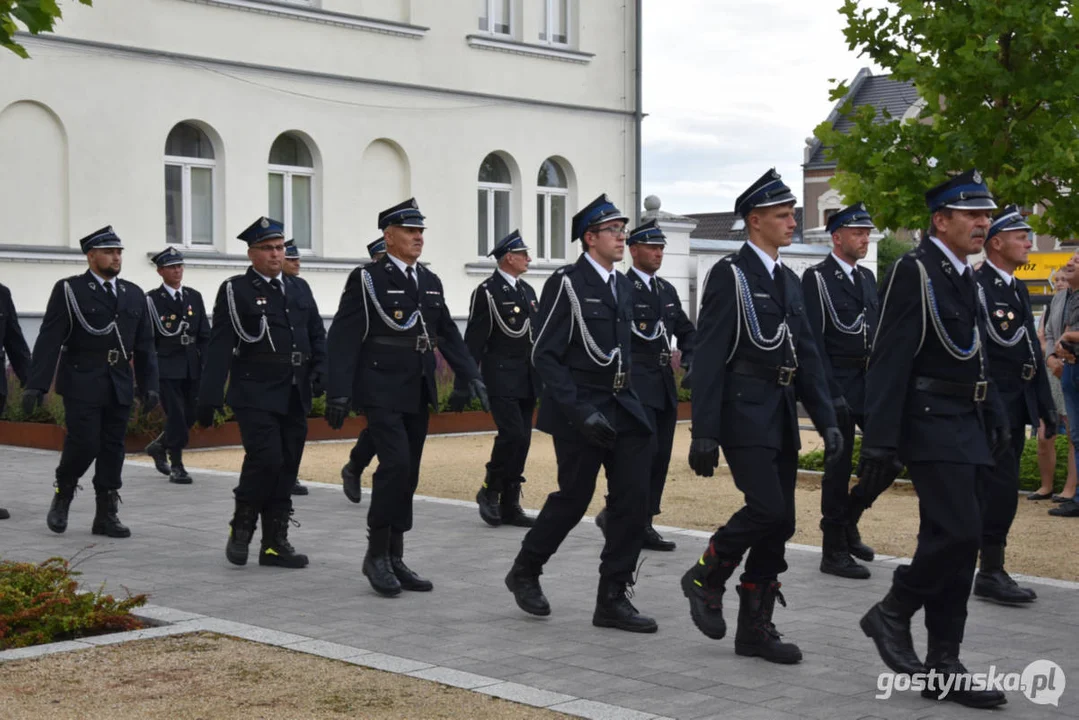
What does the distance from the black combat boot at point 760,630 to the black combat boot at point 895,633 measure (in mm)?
441

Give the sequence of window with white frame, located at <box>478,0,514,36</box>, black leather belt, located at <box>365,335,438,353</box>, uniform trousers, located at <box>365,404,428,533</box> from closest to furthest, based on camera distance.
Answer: uniform trousers, located at <box>365,404,428,533</box>
black leather belt, located at <box>365,335,438,353</box>
window with white frame, located at <box>478,0,514,36</box>

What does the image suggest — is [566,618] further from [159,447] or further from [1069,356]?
[159,447]

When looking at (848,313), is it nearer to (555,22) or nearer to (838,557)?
(838,557)

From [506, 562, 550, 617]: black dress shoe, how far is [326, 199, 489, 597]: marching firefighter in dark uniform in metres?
0.84

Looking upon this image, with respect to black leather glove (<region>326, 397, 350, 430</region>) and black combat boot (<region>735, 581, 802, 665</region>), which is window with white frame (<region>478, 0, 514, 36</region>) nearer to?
black leather glove (<region>326, 397, 350, 430</region>)

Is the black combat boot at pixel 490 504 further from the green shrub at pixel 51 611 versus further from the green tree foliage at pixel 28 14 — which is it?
the green tree foliage at pixel 28 14

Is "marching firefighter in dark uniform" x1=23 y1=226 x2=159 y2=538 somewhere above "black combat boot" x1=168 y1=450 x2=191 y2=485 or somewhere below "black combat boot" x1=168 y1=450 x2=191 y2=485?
above

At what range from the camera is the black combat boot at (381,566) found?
A: 28.4ft

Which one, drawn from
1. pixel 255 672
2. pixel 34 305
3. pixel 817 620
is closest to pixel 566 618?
pixel 817 620

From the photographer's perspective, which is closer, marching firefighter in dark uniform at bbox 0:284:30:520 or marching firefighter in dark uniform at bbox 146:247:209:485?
marching firefighter in dark uniform at bbox 0:284:30:520

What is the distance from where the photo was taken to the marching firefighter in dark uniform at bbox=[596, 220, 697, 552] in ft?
32.2

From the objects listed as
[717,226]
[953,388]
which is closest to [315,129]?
[953,388]

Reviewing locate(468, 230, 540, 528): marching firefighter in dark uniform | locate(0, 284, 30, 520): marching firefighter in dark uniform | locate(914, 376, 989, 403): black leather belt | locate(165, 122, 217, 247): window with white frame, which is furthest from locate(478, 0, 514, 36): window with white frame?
locate(914, 376, 989, 403): black leather belt

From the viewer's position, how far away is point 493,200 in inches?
1081
